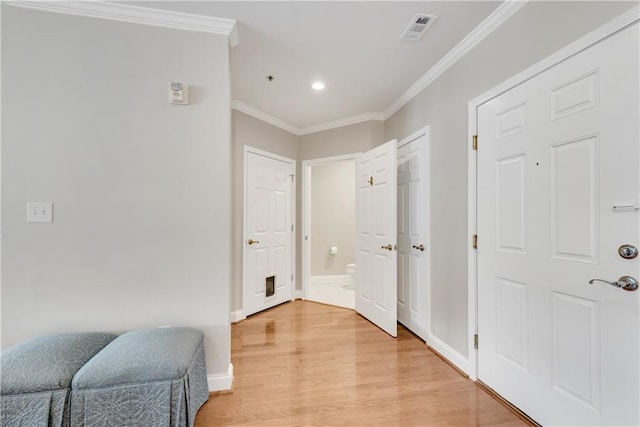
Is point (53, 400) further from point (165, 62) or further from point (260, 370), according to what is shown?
point (165, 62)

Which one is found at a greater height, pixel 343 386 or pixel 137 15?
pixel 137 15

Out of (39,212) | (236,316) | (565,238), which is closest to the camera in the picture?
(565,238)

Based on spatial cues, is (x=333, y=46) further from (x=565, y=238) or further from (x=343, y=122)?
(x=565, y=238)

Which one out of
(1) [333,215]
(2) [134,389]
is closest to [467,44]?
(2) [134,389]

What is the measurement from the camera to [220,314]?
1.94 metres

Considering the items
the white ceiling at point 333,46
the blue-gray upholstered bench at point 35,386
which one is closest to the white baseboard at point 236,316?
the blue-gray upholstered bench at point 35,386

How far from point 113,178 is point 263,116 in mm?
2146

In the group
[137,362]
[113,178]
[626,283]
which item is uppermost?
[113,178]

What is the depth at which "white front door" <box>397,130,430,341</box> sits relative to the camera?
2754mm

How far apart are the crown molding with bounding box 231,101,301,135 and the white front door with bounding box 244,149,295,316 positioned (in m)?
0.44

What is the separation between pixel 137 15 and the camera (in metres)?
1.84

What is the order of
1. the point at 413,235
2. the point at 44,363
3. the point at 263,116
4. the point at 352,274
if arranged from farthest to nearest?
the point at 352,274 → the point at 263,116 → the point at 413,235 → the point at 44,363

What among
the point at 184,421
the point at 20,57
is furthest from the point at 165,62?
the point at 184,421

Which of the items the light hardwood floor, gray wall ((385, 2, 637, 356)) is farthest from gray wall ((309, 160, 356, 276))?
gray wall ((385, 2, 637, 356))
